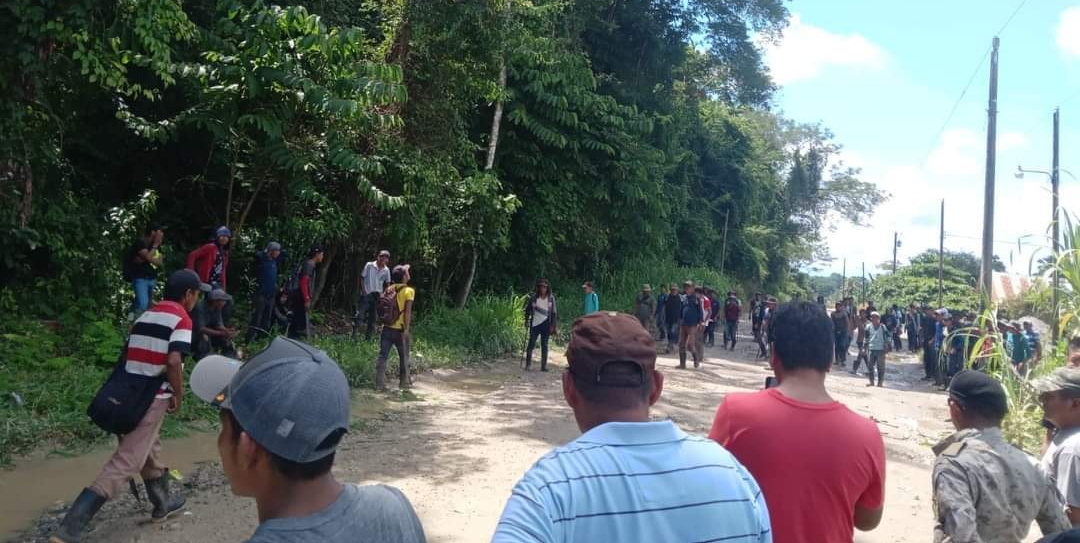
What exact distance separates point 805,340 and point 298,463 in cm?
168

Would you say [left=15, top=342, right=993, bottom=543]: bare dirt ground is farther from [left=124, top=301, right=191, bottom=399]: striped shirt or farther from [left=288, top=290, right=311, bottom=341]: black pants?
[left=288, top=290, right=311, bottom=341]: black pants

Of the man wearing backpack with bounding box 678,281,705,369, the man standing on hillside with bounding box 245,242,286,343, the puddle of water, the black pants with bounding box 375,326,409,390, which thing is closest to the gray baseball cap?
the puddle of water

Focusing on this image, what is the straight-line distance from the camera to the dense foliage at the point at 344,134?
9945mm

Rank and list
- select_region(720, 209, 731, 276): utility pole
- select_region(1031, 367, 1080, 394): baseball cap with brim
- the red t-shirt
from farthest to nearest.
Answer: select_region(720, 209, 731, 276): utility pole, select_region(1031, 367, 1080, 394): baseball cap with brim, the red t-shirt

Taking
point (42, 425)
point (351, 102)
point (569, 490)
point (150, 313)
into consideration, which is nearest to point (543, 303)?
point (351, 102)

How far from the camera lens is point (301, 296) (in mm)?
11984

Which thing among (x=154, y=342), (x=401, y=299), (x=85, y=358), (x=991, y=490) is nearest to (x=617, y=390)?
(x=991, y=490)

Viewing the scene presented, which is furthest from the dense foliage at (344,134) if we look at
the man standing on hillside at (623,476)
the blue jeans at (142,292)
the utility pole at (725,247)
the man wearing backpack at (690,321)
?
the utility pole at (725,247)

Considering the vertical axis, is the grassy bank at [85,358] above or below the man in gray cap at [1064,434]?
below

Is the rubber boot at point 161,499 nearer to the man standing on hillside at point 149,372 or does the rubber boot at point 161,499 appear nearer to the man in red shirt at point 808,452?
the man standing on hillside at point 149,372

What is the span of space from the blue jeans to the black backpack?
6.07 metres

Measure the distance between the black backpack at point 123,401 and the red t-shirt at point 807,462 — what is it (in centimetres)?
371

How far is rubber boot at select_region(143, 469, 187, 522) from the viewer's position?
5.28m

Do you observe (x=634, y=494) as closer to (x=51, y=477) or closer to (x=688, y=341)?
(x=51, y=477)
